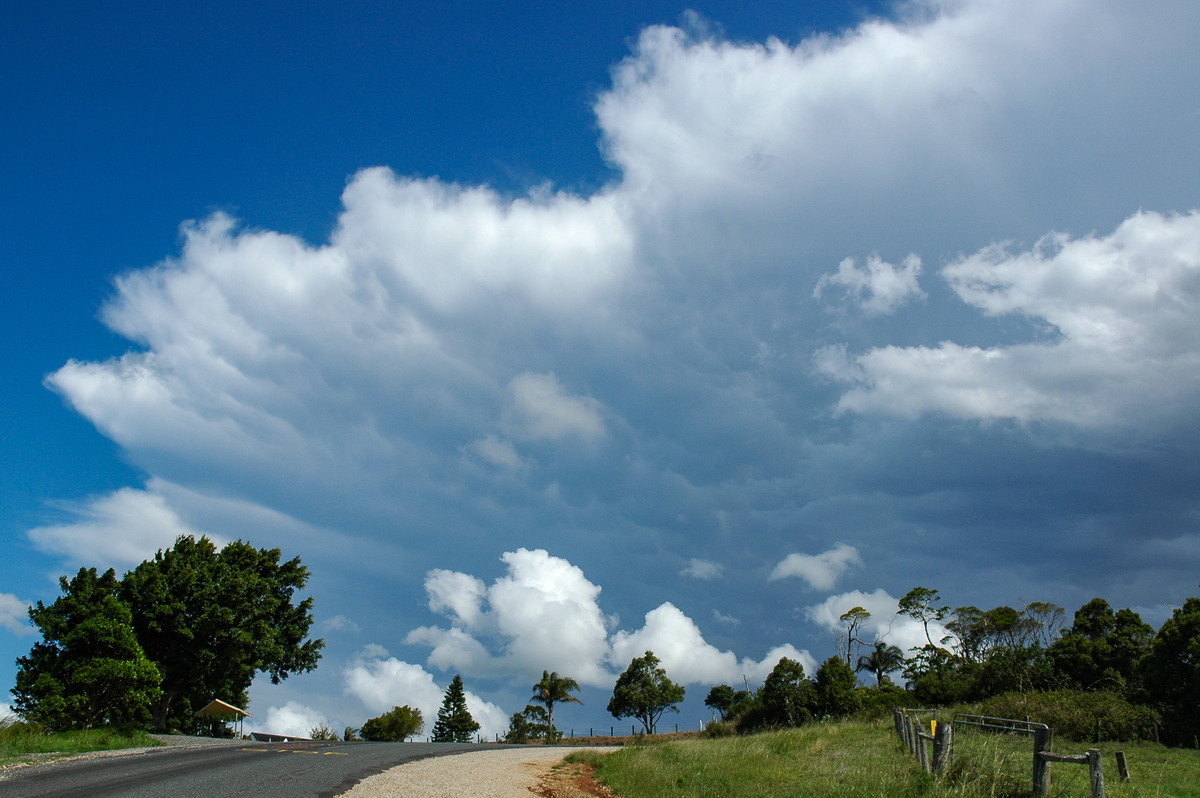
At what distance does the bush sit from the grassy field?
138 inches

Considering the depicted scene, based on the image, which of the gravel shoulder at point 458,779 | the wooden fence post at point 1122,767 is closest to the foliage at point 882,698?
the wooden fence post at point 1122,767

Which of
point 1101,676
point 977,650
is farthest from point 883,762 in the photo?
point 977,650

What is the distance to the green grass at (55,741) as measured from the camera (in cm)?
1945

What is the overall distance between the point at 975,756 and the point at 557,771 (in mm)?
13916

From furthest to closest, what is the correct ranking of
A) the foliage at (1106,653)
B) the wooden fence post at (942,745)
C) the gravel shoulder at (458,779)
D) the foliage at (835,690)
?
the foliage at (835,690) → the foliage at (1106,653) → the gravel shoulder at (458,779) → the wooden fence post at (942,745)

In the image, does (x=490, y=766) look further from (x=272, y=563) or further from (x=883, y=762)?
(x=272, y=563)

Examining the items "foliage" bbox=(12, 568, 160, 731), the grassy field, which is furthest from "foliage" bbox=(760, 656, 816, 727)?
"foliage" bbox=(12, 568, 160, 731)

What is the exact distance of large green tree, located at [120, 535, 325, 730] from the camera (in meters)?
44.3

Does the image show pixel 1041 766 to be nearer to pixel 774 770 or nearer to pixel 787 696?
pixel 774 770

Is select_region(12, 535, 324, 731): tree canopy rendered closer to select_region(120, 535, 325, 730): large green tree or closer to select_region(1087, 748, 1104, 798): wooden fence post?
select_region(120, 535, 325, 730): large green tree

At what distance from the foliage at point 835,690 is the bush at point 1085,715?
840 inches

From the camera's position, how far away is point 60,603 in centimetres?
4216

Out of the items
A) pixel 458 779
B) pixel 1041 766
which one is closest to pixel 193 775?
pixel 458 779

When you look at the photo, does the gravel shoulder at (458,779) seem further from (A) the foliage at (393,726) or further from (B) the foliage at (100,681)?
(A) the foliage at (393,726)
